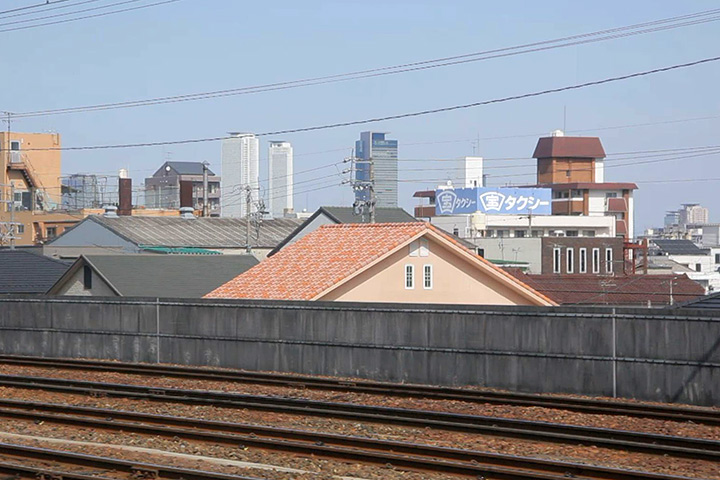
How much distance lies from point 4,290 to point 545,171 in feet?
407

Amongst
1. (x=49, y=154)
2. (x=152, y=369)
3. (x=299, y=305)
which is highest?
(x=49, y=154)

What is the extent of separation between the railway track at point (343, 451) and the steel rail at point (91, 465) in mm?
17

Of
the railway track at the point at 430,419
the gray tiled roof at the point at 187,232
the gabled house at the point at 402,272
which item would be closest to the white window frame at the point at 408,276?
the gabled house at the point at 402,272

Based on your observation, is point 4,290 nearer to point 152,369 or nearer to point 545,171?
point 152,369

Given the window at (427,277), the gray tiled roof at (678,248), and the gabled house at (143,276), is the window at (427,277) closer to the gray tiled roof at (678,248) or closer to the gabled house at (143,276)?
the gabled house at (143,276)

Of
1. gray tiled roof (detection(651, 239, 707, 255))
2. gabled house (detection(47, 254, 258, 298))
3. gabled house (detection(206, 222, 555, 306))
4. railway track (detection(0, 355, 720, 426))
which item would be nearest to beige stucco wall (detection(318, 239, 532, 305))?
gabled house (detection(206, 222, 555, 306))

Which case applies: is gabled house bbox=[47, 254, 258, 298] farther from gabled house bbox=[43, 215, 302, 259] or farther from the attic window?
gabled house bbox=[43, 215, 302, 259]

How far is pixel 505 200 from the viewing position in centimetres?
12412

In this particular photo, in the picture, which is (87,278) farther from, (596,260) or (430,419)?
(596,260)

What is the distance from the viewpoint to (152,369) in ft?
83.5

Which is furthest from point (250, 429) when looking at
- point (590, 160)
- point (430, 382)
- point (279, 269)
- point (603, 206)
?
point (590, 160)

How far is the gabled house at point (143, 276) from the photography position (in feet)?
135

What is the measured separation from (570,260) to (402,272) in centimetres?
4830

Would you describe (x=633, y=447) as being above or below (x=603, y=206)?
below
